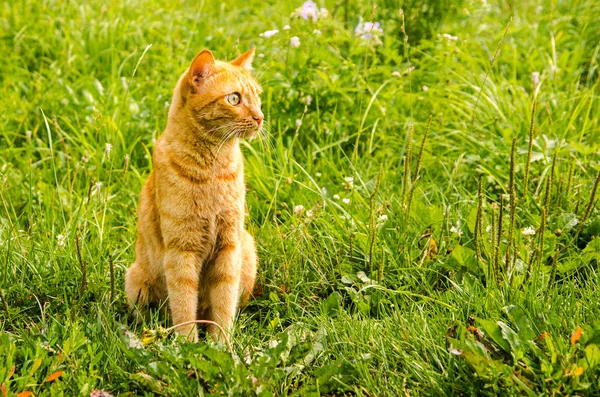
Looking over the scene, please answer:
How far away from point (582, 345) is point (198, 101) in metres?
1.70

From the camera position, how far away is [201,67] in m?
3.17

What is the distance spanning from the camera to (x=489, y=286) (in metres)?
3.08

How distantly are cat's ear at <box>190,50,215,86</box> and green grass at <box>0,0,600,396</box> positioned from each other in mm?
829

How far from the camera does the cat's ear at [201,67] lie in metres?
3.13

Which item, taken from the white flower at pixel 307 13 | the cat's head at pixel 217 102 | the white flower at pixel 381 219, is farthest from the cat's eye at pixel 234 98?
the white flower at pixel 307 13

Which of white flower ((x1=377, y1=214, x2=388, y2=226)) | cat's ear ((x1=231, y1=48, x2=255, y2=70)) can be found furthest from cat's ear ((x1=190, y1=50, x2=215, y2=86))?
white flower ((x1=377, y1=214, x2=388, y2=226))

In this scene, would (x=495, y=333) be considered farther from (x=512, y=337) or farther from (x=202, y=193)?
(x=202, y=193)

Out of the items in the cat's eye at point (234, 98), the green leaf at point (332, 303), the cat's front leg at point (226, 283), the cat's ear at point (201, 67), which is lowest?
the green leaf at point (332, 303)

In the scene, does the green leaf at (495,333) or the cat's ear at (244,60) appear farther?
the cat's ear at (244,60)

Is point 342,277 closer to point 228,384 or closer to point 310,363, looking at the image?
point 310,363

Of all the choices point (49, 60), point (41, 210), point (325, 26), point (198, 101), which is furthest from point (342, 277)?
point (49, 60)

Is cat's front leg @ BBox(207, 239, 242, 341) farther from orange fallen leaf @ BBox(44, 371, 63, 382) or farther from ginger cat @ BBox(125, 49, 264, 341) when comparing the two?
orange fallen leaf @ BBox(44, 371, 63, 382)

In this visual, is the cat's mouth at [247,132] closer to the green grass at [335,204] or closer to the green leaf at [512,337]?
the green grass at [335,204]

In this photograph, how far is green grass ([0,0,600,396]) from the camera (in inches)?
108
